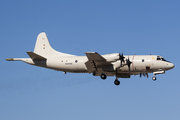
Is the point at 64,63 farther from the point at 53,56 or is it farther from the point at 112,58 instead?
the point at 112,58

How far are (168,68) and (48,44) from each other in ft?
52.4

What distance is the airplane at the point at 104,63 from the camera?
39.5m

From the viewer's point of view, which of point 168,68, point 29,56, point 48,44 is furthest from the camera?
point 48,44

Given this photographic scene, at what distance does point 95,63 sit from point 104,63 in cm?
105

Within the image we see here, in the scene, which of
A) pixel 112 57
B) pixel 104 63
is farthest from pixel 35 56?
pixel 112 57

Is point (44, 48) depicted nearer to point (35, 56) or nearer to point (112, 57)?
point (35, 56)

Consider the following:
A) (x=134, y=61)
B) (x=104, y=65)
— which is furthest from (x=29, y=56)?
(x=134, y=61)

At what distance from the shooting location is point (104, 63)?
40.2 m

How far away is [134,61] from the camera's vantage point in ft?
130

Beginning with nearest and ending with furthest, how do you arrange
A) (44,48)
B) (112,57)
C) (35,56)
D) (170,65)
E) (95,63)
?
(170,65) → (112,57) → (95,63) → (35,56) → (44,48)

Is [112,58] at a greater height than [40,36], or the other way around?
[40,36]

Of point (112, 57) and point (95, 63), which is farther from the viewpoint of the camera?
point (95, 63)

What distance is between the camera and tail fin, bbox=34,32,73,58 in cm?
4449

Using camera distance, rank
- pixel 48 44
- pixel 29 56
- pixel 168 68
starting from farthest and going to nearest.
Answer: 1. pixel 48 44
2. pixel 29 56
3. pixel 168 68
